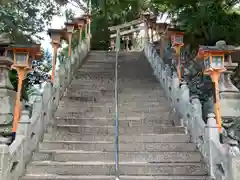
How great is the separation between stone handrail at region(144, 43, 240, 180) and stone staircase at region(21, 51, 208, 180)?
19cm

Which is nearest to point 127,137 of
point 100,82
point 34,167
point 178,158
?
point 178,158

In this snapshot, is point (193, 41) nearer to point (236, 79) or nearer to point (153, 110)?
point (236, 79)

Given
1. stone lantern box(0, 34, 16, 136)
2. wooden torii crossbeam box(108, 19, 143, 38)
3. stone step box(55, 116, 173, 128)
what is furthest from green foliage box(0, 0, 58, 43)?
wooden torii crossbeam box(108, 19, 143, 38)

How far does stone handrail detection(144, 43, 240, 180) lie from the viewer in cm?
384

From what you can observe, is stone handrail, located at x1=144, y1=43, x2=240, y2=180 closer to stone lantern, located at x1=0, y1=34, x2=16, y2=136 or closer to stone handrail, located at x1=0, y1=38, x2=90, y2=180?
stone handrail, located at x1=0, y1=38, x2=90, y2=180

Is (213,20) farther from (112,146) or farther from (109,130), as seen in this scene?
(112,146)

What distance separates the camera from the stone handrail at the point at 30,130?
395cm

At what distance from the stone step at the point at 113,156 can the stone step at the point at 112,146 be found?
187 mm

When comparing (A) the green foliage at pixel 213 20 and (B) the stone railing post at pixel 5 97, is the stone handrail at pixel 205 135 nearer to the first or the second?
(A) the green foliage at pixel 213 20

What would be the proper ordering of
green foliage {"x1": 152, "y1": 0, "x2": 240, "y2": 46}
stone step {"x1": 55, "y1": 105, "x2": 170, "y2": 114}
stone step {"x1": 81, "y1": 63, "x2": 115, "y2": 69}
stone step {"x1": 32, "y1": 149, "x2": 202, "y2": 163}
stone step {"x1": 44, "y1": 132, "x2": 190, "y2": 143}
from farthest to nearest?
stone step {"x1": 81, "y1": 63, "x2": 115, "y2": 69}, green foliage {"x1": 152, "y1": 0, "x2": 240, "y2": 46}, stone step {"x1": 55, "y1": 105, "x2": 170, "y2": 114}, stone step {"x1": 44, "y1": 132, "x2": 190, "y2": 143}, stone step {"x1": 32, "y1": 149, "x2": 202, "y2": 163}

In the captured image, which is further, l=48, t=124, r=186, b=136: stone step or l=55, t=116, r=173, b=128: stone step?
l=55, t=116, r=173, b=128: stone step

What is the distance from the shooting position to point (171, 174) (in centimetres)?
465

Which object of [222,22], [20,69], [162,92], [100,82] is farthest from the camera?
[100,82]

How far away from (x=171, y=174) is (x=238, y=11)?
5302 millimetres
